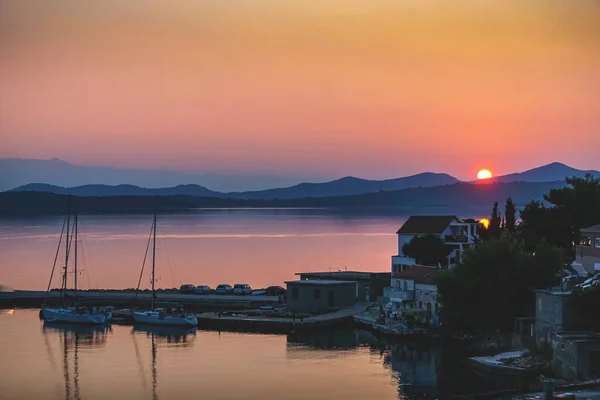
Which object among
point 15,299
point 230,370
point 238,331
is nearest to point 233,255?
point 15,299

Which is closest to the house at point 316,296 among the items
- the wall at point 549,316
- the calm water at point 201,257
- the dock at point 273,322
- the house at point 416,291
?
the dock at point 273,322

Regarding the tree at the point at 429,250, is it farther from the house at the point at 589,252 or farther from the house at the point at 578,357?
the house at the point at 578,357

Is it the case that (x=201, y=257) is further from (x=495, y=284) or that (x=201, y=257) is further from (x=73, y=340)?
(x=495, y=284)

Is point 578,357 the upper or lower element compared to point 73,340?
upper

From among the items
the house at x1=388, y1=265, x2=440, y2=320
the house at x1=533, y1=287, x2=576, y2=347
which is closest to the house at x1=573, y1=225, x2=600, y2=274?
the house at x1=388, y1=265, x2=440, y2=320

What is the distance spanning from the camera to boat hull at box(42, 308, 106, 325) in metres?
45.8

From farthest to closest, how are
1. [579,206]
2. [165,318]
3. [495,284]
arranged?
[579,206] < [165,318] < [495,284]

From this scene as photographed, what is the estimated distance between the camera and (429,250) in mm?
48406

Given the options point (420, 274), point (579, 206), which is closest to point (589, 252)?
point (420, 274)

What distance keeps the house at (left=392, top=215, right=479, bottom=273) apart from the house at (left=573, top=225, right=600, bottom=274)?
865 centimetres

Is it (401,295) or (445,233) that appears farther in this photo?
(445,233)

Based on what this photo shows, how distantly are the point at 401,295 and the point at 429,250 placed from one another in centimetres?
536

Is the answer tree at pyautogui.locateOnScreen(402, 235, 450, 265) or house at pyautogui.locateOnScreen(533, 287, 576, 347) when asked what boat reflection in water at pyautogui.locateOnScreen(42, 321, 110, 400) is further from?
house at pyautogui.locateOnScreen(533, 287, 576, 347)

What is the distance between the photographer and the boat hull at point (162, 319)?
4438 cm
